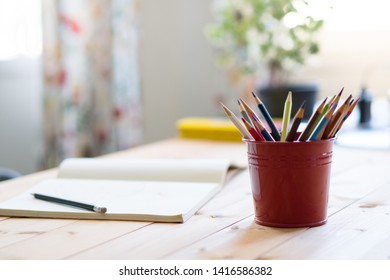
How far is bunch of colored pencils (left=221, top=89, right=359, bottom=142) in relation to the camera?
2.73 ft

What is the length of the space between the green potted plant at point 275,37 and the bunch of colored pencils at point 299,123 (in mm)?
1055

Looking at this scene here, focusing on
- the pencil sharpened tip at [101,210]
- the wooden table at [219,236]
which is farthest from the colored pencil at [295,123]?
the pencil sharpened tip at [101,210]

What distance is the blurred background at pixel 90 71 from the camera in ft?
7.89

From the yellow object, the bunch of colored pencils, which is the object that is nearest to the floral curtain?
the yellow object

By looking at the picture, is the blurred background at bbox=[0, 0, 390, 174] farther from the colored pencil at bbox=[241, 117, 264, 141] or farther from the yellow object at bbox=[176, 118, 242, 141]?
the colored pencil at bbox=[241, 117, 264, 141]

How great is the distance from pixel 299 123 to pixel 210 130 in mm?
903

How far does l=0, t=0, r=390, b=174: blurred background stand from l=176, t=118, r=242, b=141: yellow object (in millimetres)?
704

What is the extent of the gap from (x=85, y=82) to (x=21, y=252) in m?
1.78

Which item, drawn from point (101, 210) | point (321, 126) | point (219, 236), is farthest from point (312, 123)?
point (101, 210)

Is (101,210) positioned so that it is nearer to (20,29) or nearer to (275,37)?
(275,37)

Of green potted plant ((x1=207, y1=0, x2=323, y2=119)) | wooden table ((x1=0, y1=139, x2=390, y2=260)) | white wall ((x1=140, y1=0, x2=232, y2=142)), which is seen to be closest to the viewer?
wooden table ((x1=0, y1=139, x2=390, y2=260))

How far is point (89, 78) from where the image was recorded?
2.52 metres

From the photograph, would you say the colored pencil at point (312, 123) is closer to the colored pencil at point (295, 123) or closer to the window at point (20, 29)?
the colored pencil at point (295, 123)
